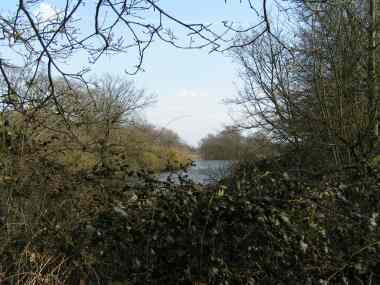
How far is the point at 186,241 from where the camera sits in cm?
340

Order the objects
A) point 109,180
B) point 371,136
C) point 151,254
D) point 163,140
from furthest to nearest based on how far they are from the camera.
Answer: point 371,136 < point 163,140 < point 109,180 < point 151,254

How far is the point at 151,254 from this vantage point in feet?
11.0

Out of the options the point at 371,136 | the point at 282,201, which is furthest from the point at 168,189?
the point at 371,136

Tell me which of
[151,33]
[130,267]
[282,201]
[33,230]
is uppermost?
[151,33]

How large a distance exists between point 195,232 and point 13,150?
2.26 m

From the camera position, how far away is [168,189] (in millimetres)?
3906

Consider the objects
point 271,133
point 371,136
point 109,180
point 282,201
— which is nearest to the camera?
point 282,201

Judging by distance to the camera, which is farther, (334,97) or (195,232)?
(334,97)

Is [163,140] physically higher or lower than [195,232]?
higher

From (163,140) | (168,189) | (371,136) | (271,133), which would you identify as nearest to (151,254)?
(168,189)

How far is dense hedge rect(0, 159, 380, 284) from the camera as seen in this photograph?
3365mm

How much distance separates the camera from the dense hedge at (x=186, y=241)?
3.37 metres

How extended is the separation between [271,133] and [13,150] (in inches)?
366

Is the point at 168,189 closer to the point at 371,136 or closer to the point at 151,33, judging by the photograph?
the point at 151,33
